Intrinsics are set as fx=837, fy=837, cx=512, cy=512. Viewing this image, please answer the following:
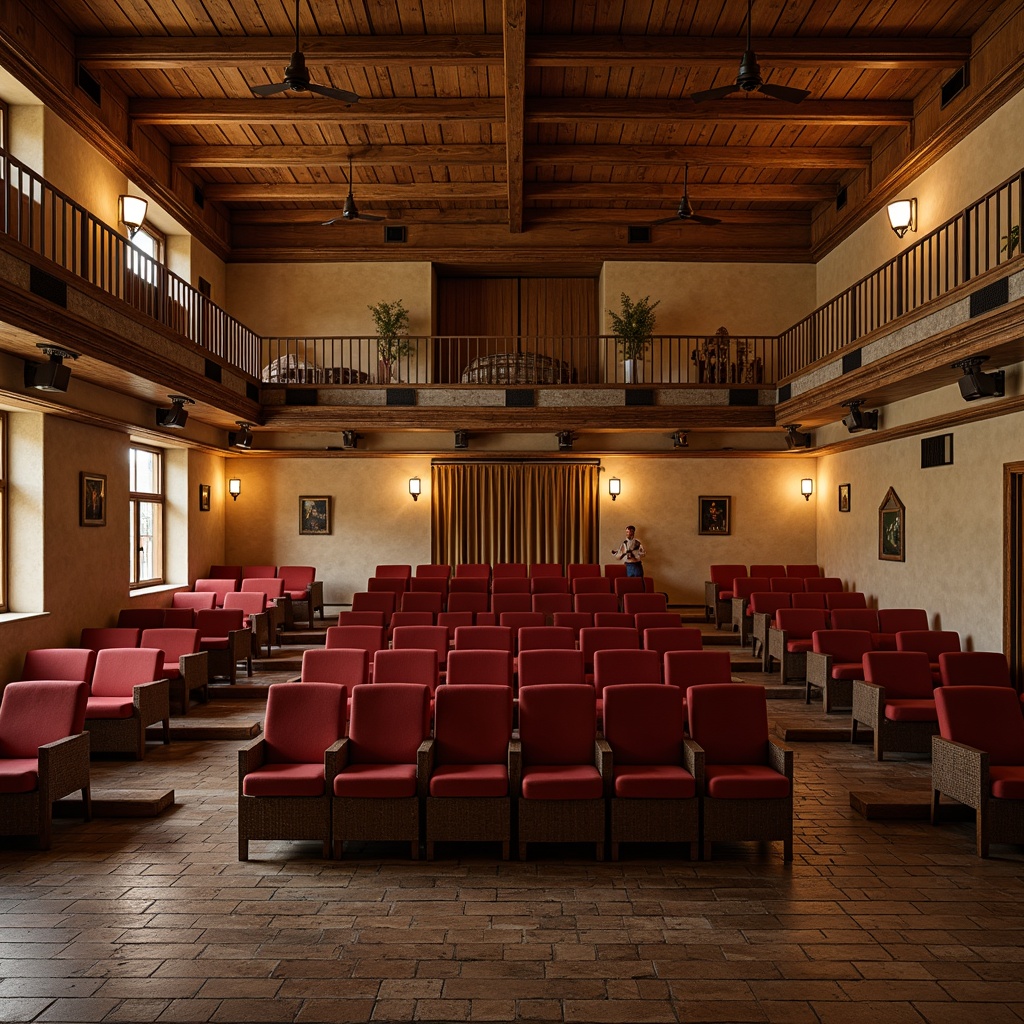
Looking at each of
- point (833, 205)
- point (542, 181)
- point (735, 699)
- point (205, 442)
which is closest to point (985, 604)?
point (735, 699)

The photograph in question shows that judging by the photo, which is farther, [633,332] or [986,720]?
[633,332]

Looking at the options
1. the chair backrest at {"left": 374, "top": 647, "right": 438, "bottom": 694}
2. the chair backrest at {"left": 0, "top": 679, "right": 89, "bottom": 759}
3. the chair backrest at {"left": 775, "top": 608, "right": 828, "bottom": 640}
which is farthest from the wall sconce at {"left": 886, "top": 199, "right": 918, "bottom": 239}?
the chair backrest at {"left": 0, "top": 679, "right": 89, "bottom": 759}

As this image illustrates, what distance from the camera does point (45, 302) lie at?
6.82 metres

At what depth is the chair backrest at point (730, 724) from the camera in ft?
17.5

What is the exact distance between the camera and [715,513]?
1531cm

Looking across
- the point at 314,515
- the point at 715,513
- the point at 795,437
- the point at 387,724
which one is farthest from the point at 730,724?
the point at 314,515

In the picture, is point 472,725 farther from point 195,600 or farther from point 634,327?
point 634,327

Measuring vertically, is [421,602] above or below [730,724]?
above

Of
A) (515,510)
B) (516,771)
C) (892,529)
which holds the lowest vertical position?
(516,771)

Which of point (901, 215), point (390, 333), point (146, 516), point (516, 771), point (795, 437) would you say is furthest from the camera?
point (390, 333)

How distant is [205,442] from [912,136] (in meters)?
11.2

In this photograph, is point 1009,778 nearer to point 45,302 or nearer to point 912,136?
point 45,302

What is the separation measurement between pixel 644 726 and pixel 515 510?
10068 mm

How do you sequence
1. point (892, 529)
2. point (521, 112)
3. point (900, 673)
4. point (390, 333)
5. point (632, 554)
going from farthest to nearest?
point (390, 333), point (632, 554), point (892, 529), point (521, 112), point (900, 673)
